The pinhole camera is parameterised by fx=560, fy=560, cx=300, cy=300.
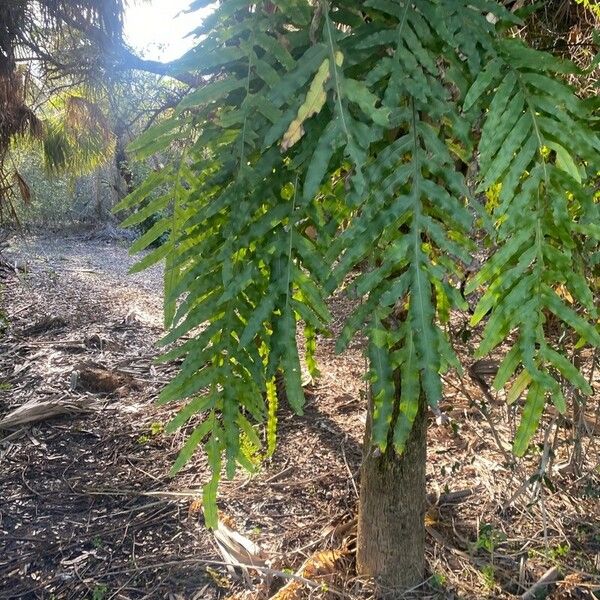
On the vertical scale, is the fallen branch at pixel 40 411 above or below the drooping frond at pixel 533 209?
below

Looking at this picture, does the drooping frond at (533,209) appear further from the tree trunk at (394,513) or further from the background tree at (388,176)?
the tree trunk at (394,513)

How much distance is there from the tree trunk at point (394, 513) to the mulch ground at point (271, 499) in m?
0.09

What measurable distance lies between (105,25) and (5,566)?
3220mm

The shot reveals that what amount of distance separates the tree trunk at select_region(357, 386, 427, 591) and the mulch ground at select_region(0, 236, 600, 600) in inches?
3.5

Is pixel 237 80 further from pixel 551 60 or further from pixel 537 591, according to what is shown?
pixel 537 591

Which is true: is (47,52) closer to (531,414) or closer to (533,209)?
(533,209)

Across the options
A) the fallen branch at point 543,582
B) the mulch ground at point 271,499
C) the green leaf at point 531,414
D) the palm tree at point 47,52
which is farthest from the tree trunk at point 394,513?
the palm tree at point 47,52

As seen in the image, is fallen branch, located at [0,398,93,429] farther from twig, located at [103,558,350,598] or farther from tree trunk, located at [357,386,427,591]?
tree trunk, located at [357,386,427,591]

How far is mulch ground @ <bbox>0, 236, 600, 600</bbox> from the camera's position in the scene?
7.29 ft

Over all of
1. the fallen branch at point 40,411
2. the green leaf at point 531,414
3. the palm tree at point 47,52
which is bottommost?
the fallen branch at point 40,411

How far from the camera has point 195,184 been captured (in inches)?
53.1

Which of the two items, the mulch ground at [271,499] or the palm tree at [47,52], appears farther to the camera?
the palm tree at [47,52]

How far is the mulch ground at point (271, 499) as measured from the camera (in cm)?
222

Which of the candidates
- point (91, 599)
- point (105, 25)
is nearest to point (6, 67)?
point (105, 25)
